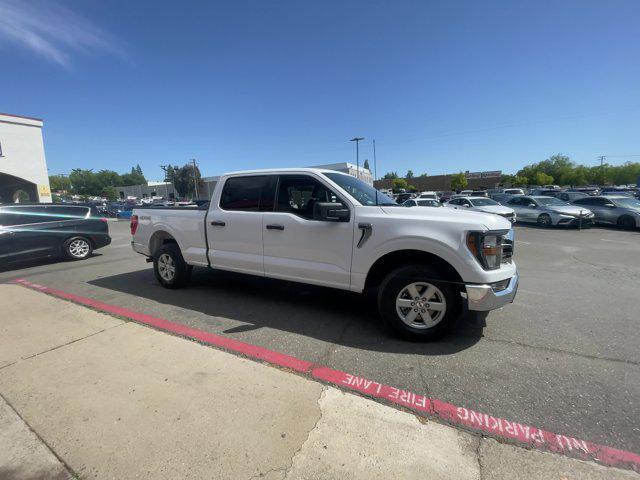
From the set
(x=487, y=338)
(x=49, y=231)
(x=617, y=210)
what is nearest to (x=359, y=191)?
(x=487, y=338)

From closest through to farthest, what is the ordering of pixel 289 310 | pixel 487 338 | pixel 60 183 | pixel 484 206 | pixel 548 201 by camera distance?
pixel 487 338, pixel 289 310, pixel 484 206, pixel 548 201, pixel 60 183

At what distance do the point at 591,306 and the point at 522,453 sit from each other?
371 cm

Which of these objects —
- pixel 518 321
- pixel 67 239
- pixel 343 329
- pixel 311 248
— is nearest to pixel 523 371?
pixel 518 321

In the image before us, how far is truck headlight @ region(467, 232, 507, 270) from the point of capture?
10.4 ft

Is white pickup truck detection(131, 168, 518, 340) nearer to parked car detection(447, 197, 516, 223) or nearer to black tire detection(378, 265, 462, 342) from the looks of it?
black tire detection(378, 265, 462, 342)

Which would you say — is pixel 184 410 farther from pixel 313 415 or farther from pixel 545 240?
pixel 545 240

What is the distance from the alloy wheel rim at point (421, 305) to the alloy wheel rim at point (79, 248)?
909cm

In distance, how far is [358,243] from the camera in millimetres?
3697

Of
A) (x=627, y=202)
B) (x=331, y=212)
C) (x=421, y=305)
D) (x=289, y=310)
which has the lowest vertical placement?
(x=289, y=310)

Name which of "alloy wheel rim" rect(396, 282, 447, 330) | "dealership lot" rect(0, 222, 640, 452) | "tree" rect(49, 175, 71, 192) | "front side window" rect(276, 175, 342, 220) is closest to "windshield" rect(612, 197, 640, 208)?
"dealership lot" rect(0, 222, 640, 452)

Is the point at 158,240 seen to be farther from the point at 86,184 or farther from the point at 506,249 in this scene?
the point at 86,184

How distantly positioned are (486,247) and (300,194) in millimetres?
2290

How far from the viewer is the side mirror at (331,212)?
140 inches

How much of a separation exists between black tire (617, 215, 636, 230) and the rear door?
56.4 feet
